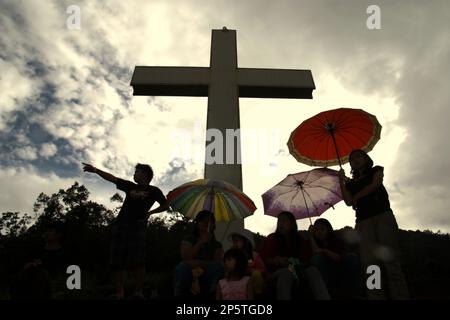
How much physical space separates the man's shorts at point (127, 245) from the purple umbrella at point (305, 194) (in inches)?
74.8

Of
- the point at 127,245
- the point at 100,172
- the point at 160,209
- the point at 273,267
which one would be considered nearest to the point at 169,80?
the point at 100,172

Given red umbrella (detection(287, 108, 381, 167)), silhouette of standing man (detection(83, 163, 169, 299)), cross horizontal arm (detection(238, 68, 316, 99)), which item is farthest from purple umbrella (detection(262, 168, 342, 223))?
cross horizontal arm (detection(238, 68, 316, 99))

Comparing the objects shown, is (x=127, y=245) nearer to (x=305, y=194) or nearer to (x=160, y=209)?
(x=160, y=209)

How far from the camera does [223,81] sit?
6.08 meters

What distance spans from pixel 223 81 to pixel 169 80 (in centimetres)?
94

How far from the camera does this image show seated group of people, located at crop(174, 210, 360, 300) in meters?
3.12

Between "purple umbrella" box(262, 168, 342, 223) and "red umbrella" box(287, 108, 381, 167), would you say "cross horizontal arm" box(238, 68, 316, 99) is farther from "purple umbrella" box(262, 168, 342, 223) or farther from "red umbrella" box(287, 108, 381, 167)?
"purple umbrella" box(262, 168, 342, 223)

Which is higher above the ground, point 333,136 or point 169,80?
point 169,80

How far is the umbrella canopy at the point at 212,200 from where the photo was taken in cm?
464

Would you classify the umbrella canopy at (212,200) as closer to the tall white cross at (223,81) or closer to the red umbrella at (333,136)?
the red umbrella at (333,136)

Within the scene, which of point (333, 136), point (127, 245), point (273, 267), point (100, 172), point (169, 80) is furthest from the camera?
point (169, 80)

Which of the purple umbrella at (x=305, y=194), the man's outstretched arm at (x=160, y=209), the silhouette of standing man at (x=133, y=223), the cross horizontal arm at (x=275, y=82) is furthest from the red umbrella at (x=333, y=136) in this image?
the silhouette of standing man at (x=133, y=223)

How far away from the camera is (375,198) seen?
3.80m

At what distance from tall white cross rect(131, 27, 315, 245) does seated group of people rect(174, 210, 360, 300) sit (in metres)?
2.61
